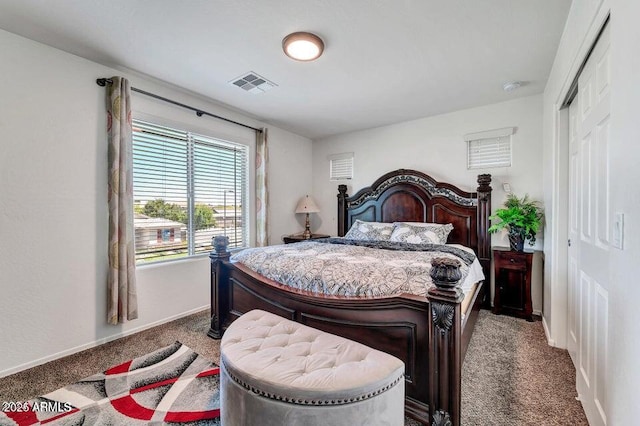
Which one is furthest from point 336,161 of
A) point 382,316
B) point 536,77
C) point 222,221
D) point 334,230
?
point 382,316

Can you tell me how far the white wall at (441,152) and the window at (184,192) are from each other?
5.14 ft

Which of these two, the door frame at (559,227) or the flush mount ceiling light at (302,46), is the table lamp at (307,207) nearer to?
the flush mount ceiling light at (302,46)

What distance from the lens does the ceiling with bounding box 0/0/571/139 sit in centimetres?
187

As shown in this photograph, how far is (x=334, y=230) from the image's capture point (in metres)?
4.92

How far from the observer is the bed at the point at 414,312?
1480mm

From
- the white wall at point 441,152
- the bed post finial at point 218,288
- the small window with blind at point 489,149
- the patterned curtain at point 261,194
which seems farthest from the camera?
the patterned curtain at point 261,194

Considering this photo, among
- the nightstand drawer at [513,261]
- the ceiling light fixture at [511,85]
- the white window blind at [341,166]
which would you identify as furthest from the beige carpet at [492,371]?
the white window blind at [341,166]

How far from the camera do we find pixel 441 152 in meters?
3.90

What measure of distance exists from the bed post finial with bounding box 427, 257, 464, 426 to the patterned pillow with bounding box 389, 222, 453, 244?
192cm

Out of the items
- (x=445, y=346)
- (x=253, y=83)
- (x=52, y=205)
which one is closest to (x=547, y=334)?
(x=445, y=346)

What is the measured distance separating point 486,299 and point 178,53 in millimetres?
4145

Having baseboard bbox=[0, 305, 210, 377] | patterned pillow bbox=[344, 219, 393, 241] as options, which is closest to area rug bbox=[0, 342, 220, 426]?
baseboard bbox=[0, 305, 210, 377]

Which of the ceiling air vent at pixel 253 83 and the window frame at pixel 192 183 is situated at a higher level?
the ceiling air vent at pixel 253 83

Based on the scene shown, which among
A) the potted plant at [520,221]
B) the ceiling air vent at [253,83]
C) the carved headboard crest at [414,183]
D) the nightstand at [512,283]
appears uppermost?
the ceiling air vent at [253,83]
